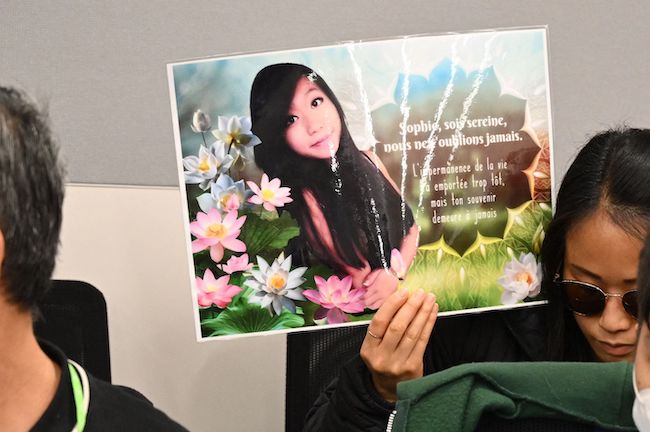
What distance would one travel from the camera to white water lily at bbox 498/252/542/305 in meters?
1.23

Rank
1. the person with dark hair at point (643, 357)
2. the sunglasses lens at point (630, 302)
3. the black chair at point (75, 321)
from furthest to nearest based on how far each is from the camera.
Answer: the black chair at point (75, 321)
the sunglasses lens at point (630, 302)
the person with dark hair at point (643, 357)

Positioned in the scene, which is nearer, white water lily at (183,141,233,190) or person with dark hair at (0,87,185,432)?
person with dark hair at (0,87,185,432)

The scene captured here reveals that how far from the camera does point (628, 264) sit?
1.16m

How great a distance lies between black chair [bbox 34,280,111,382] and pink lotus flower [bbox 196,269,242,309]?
0.27 m

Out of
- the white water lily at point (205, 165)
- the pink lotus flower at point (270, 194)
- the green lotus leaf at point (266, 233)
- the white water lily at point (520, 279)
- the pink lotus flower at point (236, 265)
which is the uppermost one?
the white water lily at point (205, 165)

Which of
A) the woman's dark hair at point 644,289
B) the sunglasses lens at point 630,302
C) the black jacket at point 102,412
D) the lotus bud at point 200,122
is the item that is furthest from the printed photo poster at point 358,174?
the woman's dark hair at point 644,289

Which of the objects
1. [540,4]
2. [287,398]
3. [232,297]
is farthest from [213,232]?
[540,4]

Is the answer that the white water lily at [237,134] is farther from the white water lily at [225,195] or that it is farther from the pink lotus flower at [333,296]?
the pink lotus flower at [333,296]

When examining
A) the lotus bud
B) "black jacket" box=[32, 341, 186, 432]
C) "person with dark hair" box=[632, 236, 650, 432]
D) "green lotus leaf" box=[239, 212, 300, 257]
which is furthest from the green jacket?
the lotus bud

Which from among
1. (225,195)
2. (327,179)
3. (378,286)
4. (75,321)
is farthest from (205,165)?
(75,321)

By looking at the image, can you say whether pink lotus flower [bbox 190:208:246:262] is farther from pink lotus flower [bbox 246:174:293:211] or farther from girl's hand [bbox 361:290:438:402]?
girl's hand [bbox 361:290:438:402]

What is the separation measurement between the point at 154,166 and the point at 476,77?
86cm

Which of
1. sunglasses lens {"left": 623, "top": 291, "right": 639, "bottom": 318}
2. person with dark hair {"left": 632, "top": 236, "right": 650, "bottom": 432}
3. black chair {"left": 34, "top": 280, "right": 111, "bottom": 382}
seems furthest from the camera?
black chair {"left": 34, "top": 280, "right": 111, "bottom": 382}

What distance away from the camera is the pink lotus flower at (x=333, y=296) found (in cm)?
120
